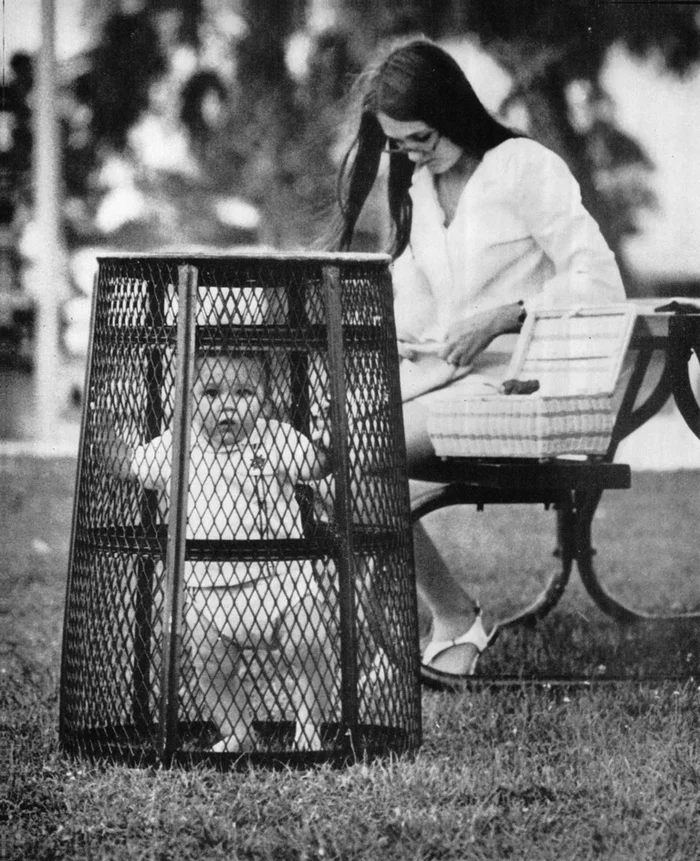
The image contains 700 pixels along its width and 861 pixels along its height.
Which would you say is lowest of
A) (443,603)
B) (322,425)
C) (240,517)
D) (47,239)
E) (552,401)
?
(443,603)

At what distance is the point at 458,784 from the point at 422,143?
6.69 ft

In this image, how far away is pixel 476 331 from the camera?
13.4ft

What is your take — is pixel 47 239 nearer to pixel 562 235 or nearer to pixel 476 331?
pixel 562 235

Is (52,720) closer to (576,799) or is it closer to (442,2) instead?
(576,799)

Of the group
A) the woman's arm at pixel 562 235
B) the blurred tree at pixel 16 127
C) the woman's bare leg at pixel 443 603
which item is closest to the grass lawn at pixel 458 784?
the woman's bare leg at pixel 443 603

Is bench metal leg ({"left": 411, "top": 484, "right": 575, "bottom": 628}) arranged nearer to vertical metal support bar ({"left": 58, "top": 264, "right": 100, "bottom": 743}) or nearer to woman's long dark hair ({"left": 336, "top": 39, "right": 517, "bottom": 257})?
woman's long dark hair ({"left": 336, "top": 39, "right": 517, "bottom": 257})

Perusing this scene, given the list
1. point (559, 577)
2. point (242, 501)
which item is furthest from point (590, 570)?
point (242, 501)

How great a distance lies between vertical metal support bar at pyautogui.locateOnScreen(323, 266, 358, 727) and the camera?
3125mm

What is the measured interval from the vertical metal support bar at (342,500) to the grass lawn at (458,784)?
0.18 metres

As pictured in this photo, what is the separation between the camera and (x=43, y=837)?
2787 millimetres

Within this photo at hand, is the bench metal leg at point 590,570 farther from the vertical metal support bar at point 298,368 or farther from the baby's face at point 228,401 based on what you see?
the baby's face at point 228,401

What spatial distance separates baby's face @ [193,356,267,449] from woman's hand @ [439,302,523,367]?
2.77 ft

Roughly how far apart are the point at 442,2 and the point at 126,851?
5973mm

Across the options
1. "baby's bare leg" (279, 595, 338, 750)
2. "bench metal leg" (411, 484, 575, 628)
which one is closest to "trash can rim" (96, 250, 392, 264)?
"baby's bare leg" (279, 595, 338, 750)
